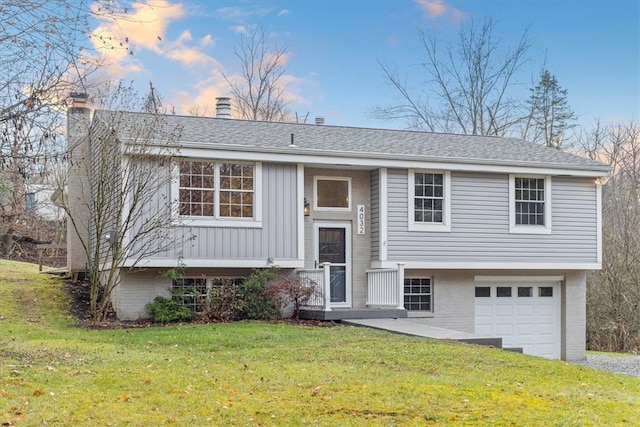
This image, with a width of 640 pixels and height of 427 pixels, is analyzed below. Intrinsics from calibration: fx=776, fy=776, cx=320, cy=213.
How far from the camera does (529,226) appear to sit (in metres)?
20.3

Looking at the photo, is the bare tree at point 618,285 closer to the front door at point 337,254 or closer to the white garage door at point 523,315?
the white garage door at point 523,315

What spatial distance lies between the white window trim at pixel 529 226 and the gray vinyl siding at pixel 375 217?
367 cm

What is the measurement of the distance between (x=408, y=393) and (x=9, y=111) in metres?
5.95

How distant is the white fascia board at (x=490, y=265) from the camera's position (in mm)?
18938

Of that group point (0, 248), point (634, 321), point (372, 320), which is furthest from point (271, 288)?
point (0, 248)

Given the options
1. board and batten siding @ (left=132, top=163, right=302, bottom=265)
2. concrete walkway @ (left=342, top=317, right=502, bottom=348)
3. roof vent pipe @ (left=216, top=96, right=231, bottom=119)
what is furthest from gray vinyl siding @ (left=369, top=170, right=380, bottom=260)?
roof vent pipe @ (left=216, top=96, right=231, bottom=119)

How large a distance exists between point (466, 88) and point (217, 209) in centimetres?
2138

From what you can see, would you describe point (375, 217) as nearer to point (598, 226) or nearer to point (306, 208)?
point (306, 208)

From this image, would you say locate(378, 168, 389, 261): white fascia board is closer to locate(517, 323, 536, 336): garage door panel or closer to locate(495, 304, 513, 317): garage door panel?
locate(495, 304, 513, 317): garage door panel

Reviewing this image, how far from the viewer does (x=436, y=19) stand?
1474 inches

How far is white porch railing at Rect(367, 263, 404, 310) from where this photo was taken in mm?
17672

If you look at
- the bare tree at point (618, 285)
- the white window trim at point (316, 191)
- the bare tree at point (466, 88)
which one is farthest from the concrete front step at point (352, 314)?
the bare tree at point (466, 88)

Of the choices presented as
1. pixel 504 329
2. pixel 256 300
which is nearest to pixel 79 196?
pixel 256 300

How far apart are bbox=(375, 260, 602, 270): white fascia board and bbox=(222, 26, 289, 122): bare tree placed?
19760 millimetres
